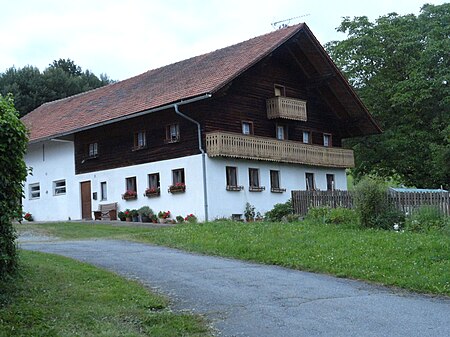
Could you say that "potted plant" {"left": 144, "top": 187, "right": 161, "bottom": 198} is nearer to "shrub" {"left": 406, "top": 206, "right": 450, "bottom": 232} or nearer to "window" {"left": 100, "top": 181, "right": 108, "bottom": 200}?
"window" {"left": 100, "top": 181, "right": 108, "bottom": 200}

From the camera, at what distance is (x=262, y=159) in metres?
32.7

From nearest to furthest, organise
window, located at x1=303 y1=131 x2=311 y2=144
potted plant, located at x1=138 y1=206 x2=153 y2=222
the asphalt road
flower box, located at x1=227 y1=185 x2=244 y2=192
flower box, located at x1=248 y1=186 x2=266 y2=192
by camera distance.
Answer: the asphalt road < flower box, located at x1=227 y1=185 x2=244 y2=192 < potted plant, located at x1=138 y1=206 x2=153 y2=222 < flower box, located at x1=248 y1=186 x2=266 y2=192 < window, located at x1=303 y1=131 x2=311 y2=144

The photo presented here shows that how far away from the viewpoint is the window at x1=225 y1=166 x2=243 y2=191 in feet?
105

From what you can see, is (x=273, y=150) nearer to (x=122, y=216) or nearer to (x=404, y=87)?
(x=122, y=216)

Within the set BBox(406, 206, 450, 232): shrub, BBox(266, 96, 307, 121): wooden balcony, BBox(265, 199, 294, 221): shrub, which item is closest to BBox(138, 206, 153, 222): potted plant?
BBox(265, 199, 294, 221): shrub

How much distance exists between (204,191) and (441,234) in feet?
46.8

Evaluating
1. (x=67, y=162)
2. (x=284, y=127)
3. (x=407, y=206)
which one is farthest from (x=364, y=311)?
(x=67, y=162)

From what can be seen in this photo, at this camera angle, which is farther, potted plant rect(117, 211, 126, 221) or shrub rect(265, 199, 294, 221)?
potted plant rect(117, 211, 126, 221)

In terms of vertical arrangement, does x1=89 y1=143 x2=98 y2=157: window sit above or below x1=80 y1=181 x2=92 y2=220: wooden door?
above

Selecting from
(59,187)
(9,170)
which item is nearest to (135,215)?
(59,187)

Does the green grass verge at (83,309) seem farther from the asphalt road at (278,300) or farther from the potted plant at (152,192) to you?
the potted plant at (152,192)

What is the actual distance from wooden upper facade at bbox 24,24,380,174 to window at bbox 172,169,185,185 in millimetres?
752

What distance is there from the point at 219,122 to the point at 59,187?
11.5 metres

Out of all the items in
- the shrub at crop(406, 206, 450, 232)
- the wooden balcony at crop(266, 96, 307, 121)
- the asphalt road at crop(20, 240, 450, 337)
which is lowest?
the asphalt road at crop(20, 240, 450, 337)
